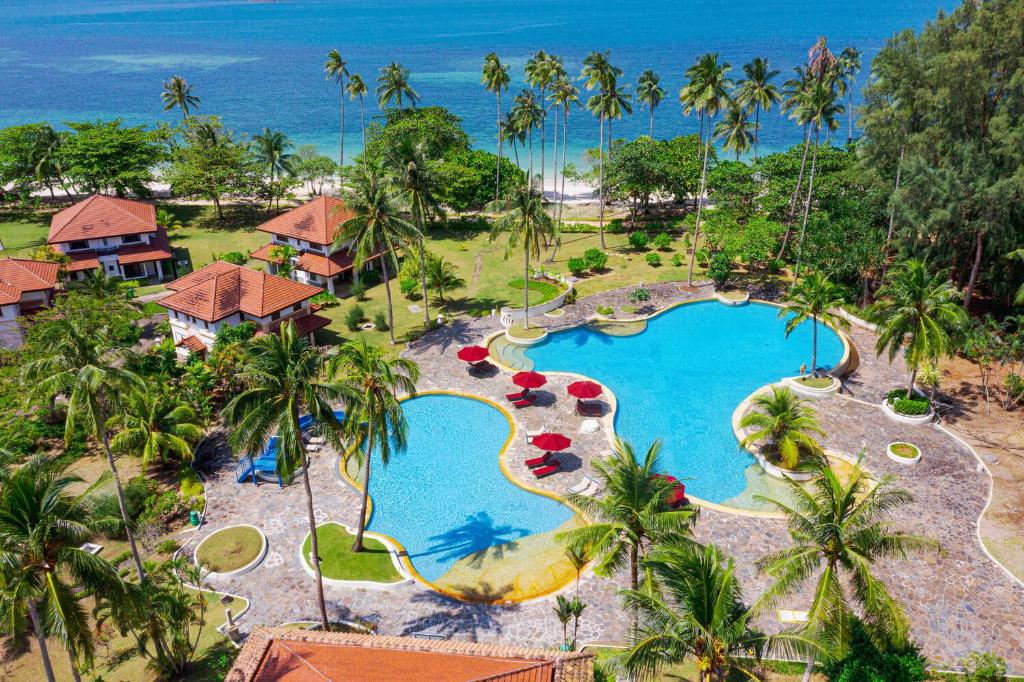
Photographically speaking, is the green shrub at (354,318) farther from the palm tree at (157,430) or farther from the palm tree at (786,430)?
the palm tree at (786,430)

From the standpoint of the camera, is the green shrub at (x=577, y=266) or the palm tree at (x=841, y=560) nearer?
the palm tree at (x=841, y=560)

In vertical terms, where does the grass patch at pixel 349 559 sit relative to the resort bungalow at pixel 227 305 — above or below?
below

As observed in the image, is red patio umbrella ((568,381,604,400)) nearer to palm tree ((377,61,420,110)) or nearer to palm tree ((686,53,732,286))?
palm tree ((686,53,732,286))

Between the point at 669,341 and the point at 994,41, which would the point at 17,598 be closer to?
the point at 669,341

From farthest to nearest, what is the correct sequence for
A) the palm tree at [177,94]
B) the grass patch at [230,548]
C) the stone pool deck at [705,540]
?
the palm tree at [177,94] → the grass patch at [230,548] → the stone pool deck at [705,540]

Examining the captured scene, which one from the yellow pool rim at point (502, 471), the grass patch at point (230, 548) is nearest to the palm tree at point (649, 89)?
the yellow pool rim at point (502, 471)

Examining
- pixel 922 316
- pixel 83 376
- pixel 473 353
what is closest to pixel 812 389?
pixel 922 316

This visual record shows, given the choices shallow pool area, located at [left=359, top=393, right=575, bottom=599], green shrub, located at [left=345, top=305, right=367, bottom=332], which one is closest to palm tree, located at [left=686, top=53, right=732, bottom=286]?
green shrub, located at [left=345, top=305, right=367, bottom=332]

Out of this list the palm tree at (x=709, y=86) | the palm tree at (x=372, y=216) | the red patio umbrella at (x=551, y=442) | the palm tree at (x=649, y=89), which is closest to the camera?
the red patio umbrella at (x=551, y=442)
